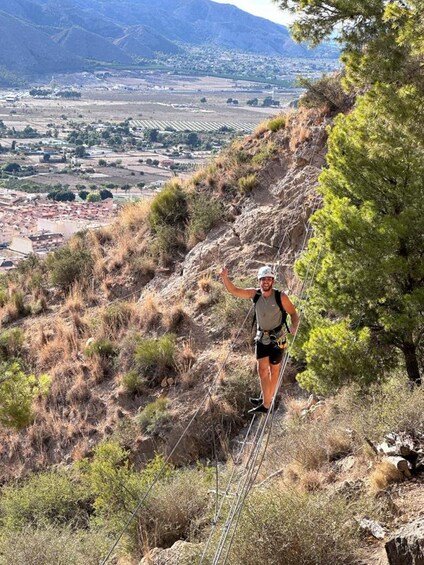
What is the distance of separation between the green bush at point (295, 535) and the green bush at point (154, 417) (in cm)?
575

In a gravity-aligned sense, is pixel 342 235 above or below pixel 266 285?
above

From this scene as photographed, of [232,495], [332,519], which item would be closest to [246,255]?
[232,495]

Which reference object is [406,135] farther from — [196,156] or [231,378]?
[196,156]

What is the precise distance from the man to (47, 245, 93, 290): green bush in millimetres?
10306

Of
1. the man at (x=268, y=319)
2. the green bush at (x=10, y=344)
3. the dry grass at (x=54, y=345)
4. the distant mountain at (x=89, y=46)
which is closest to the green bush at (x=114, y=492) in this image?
the man at (x=268, y=319)

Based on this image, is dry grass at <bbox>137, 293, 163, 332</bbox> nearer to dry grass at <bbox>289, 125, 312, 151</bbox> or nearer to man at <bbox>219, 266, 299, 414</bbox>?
dry grass at <bbox>289, 125, 312, 151</bbox>

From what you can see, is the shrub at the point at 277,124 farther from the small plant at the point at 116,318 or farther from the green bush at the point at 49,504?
the green bush at the point at 49,504

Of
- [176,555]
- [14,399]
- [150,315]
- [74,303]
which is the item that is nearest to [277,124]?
[150,315]

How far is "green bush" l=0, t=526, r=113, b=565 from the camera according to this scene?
652 centimetres

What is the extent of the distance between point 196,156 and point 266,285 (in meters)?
60.8

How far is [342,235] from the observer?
8156 mm

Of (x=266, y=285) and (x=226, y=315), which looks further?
(x=226, y=315)

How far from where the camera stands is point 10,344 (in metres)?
14.6

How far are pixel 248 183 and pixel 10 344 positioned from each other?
22.1ft
